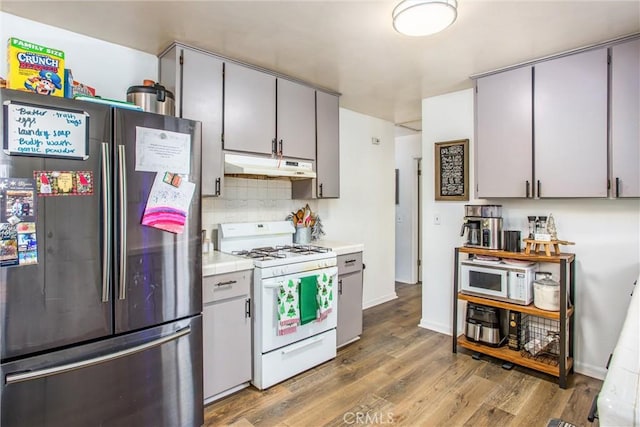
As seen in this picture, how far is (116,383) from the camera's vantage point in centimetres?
171

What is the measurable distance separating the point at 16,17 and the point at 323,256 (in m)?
2.49

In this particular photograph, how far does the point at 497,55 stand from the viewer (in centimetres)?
258

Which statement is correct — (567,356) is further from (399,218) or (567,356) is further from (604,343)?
(399,218)

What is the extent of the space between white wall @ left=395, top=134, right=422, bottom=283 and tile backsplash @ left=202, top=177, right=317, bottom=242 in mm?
2469

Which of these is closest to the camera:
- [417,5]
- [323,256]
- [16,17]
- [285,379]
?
[417,5]

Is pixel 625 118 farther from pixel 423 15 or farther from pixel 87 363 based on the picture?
pixel 87 363

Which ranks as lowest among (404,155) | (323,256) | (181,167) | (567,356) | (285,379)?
(285,379)

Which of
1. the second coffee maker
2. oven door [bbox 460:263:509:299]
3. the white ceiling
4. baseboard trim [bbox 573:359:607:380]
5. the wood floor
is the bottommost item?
the wood floor

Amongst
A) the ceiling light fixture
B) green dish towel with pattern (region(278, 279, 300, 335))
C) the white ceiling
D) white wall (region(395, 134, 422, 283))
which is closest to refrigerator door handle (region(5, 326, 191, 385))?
green dish towel with pattern (region(278, 279, 300, 335))

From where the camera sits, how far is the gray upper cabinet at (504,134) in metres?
2.73

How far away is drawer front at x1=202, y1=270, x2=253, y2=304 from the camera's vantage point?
222 cm

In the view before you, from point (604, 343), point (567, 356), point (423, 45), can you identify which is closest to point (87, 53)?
point (423, 45)

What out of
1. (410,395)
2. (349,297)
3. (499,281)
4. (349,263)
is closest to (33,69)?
(349,263)

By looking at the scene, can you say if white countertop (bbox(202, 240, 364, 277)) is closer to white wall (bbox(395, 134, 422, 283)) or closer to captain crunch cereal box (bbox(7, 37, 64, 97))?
captain crunch cereal box (bbox(7, 37, 64, 97))
